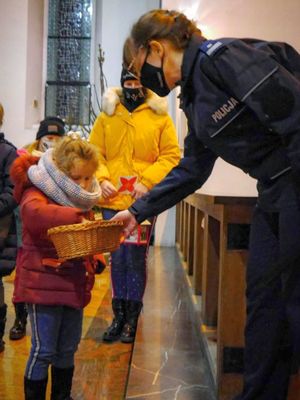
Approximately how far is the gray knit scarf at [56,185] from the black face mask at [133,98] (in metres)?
0.90

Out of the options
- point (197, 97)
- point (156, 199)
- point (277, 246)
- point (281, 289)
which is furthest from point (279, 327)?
point (197, 97)

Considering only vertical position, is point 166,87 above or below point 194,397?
above

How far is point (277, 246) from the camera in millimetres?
1260

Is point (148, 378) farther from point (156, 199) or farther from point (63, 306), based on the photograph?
point (156, 199)

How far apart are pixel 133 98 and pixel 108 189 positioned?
503 millimetres

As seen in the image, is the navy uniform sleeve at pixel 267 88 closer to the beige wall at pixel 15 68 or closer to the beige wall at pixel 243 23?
the beige wall at pixel 243 23

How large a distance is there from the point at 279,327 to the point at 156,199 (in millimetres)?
545

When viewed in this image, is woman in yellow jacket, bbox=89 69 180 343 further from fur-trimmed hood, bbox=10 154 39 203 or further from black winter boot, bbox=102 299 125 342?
fur-trimmed hood, bbox=10 154 39 203

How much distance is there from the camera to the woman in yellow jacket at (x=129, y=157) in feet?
7.91

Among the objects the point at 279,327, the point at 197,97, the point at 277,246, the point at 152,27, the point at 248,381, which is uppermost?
the point at 152,27

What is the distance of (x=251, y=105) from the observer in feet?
3.59

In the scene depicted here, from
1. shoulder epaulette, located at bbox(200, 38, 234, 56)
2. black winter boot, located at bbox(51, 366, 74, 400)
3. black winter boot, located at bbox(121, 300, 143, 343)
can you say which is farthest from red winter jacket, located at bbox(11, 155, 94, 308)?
black winter boot, located at bbox(121, 300, 143, 343)

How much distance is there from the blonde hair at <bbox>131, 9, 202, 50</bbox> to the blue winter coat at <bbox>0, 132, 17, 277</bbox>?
4.06 ft

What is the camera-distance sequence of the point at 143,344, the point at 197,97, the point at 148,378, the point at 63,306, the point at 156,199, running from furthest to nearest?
the point at 143,344 < the point at 148,378 < the point at 63,306 < the point at 156,199 < the point at 197,97
